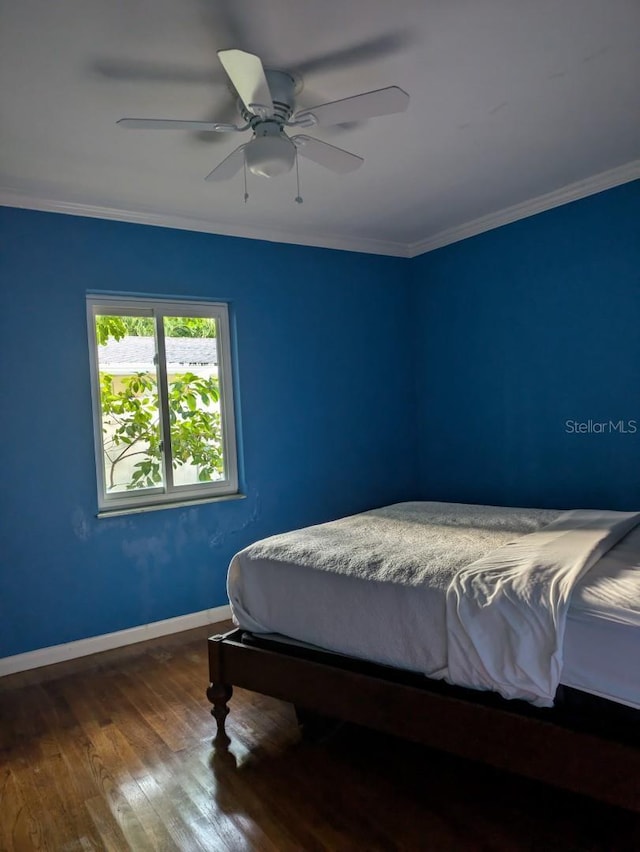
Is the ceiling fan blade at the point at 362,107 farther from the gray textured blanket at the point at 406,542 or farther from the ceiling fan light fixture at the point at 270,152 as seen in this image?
the gray textured blanket at the point at 406,542

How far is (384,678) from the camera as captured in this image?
1.87 metres

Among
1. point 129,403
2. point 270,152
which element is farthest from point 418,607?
point 129,403

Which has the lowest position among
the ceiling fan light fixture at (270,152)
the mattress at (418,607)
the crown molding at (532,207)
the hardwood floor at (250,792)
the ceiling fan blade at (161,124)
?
the hardwood floor at (250,792)

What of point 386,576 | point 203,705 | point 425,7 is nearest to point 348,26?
point 425,7

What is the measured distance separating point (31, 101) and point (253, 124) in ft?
2.74

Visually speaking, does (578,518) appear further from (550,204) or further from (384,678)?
(550,204)

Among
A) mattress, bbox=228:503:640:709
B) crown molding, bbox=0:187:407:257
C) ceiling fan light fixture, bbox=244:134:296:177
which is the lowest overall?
mattress, bbox=228:503:640:709

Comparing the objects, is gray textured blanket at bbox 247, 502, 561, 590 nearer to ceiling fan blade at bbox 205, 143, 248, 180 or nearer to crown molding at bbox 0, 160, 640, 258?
ceiling fan blade at bbox 205, 143, 248, 180

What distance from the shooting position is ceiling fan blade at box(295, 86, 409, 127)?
180cm

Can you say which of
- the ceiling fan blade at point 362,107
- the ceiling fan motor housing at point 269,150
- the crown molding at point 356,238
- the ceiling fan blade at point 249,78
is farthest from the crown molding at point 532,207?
the ceiling fan blade at point 249,78

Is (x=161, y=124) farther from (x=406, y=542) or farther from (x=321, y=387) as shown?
(x=321, y=387)

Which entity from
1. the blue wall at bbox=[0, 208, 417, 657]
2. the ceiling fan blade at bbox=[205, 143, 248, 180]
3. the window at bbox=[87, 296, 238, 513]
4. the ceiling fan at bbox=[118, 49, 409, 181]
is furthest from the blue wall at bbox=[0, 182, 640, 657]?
the ceiling fan at bbox=[118, 49, 409, 181]

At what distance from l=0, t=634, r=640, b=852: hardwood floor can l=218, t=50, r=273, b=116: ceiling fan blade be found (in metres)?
2.23

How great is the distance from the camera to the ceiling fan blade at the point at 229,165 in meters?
2.18
